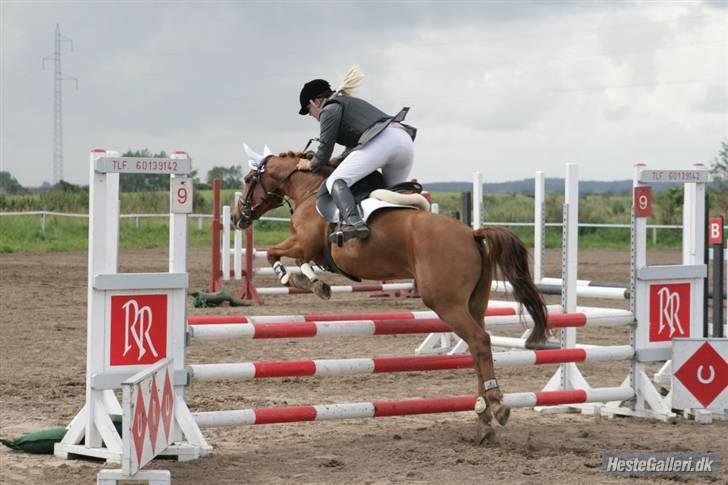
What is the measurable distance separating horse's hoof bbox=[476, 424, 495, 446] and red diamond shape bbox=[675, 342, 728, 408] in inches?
64.3

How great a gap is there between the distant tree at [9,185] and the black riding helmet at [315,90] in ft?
106

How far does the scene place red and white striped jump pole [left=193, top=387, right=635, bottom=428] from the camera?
6.14 meters

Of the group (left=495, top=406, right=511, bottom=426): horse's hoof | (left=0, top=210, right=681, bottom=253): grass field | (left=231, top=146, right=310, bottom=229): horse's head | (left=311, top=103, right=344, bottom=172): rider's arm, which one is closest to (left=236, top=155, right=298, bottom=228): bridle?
(left=231, top=146, right=310, bottom=229): horse's head

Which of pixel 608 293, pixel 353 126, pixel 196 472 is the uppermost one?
pixel 353 126

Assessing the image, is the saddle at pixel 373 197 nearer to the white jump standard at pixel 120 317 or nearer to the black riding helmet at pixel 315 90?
the black riding helmet at pixel 315 90

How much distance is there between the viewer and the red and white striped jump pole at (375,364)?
6.23m

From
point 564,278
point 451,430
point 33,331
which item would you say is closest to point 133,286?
point 451,430

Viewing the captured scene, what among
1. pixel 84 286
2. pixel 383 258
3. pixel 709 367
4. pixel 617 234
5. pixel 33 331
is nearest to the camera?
pixel 383 258

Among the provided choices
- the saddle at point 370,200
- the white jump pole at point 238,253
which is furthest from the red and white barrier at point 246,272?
the saddle at point 370,200

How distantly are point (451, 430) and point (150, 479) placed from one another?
91.9 inches

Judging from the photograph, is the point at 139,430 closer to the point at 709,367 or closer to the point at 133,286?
the point at 133,286

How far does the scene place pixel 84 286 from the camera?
54.4 feet

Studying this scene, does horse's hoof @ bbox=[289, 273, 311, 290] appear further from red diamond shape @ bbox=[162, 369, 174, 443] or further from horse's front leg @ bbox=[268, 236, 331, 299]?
red diamond shape @ bbox=[162, 369, 174, 443]

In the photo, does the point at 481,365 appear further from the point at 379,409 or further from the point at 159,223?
the point at 159,223
